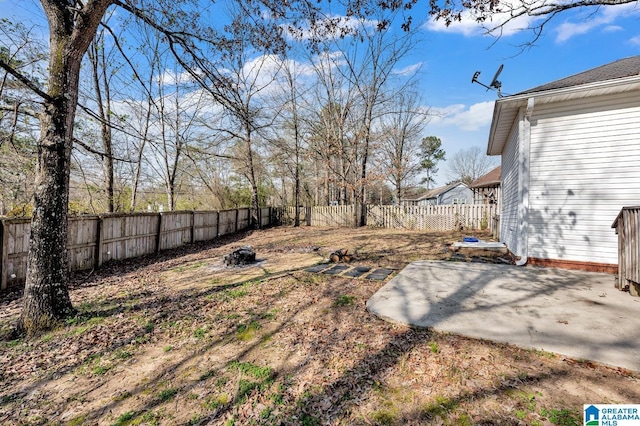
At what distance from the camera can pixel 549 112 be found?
17.1ft

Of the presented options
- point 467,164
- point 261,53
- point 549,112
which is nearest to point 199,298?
point 261,53

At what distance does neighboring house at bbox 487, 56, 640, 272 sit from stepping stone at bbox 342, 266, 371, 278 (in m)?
3.21

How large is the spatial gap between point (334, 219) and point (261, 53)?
1253 cm

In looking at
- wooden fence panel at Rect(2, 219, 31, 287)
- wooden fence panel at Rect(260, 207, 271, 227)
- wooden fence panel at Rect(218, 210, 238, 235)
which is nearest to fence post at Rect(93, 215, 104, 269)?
wooden fence panel at Rect(2, 219, 31, 287)

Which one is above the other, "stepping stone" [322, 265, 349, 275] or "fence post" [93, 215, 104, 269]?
"fence post" [93, 215, 104, 269]

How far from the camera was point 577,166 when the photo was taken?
4977 mm

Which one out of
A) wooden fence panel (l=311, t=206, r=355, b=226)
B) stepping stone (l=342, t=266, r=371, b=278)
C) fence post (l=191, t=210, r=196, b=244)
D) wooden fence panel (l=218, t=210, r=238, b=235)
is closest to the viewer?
stepping stone (l=342, t=266, r=371, b=278)

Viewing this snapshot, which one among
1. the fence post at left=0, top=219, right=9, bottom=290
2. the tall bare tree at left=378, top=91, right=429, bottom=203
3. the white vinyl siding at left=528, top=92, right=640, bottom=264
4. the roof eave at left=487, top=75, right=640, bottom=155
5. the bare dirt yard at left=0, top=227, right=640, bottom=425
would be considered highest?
the tall bare tree at left=378, top=91, right=429, bottom=203

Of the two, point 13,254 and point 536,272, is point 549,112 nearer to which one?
point 536,272

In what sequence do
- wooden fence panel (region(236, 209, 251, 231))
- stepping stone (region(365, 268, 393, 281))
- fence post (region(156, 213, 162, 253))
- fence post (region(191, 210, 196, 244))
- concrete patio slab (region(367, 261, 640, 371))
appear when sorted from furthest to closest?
wooden fence panel (region(236, 209, 251, 231)) < fence post (region(191, 210, 196, 244)) < fence post (region(156, 213, 162, 253)) < stepping stone (region(365, 268, 393, 281)) < concrete patio slab (region(367, 261, 640, 371))

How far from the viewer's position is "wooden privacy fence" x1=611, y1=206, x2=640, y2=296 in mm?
3460

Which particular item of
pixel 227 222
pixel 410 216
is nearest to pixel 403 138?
pixel 410 216

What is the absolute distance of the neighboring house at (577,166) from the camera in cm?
466

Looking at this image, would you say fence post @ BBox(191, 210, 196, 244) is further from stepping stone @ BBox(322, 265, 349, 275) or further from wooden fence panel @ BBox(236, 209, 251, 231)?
stepping stone @ BBox(322, 265, 349, 275)
